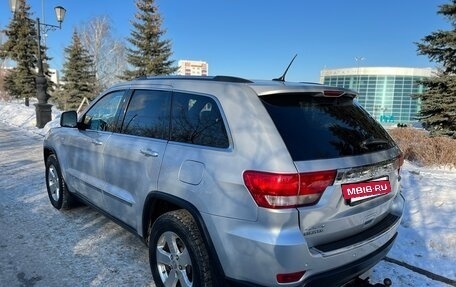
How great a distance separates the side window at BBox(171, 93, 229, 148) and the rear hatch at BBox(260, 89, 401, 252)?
1.26 feet

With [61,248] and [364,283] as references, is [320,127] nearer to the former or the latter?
[364,283]

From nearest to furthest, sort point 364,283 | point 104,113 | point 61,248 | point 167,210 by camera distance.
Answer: point 364,283, point 167,210, point 61,248, point 104,113

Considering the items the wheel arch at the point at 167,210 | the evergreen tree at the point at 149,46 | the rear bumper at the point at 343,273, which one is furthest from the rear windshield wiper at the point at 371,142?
the evergreen tree at the point at 149,46

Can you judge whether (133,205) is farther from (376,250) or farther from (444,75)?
(444,75)

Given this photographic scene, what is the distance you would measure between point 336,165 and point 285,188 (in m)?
0.41

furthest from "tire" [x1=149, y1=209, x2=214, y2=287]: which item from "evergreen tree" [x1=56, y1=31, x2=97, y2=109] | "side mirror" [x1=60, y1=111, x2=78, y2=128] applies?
"evergreen tree" [x1=56, y1=31, x2=97, y2=109]

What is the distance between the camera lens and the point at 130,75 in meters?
28.8

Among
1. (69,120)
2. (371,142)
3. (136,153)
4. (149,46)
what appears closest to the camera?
(371,142)

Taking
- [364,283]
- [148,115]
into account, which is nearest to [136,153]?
[148,115]

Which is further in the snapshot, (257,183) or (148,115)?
(148,115)

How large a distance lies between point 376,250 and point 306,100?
4.01 feet

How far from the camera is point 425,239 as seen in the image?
4.16 m

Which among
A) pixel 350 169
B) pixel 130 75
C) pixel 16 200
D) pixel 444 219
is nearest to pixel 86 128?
pixel 16 200

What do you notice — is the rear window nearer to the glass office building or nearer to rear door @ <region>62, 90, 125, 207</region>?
rear door @ <region>62, 90, 125, 207</region>
